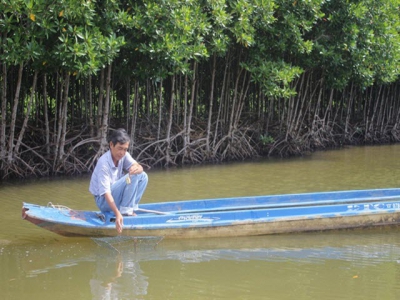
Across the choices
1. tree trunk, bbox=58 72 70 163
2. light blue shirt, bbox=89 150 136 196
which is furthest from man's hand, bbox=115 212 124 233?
tree trunk, bbox=58 72 70 163

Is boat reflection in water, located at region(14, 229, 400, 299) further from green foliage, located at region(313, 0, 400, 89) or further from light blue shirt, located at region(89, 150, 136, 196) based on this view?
green foliage, located at region(313, 0, 400, 89)

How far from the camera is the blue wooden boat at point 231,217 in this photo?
5918 mm

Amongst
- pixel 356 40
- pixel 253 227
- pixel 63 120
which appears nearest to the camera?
pixel 253 227

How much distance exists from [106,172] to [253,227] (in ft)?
5.55

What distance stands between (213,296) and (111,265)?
1.21 m

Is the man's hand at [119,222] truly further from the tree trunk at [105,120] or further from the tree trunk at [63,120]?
the tree trunk at [105,120]

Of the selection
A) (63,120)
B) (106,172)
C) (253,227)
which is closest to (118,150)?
(106,172)

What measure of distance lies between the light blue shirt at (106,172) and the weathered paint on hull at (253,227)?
0.42 meters

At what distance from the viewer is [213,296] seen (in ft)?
15.3

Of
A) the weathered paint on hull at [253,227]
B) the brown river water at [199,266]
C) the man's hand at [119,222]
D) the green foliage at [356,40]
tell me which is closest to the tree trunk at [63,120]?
the brown river water at [199,266]

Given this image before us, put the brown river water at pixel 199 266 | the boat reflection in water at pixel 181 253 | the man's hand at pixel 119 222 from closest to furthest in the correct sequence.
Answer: the brown river water at pixel 199 266 → the boat reflection in water at pixel 181 253 → the man's hand at pixel 119 222

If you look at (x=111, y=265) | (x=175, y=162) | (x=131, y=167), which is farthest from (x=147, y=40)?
(x=111, y=265)

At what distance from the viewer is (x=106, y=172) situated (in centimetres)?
586

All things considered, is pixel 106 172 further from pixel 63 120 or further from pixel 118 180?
pixel 63 120
